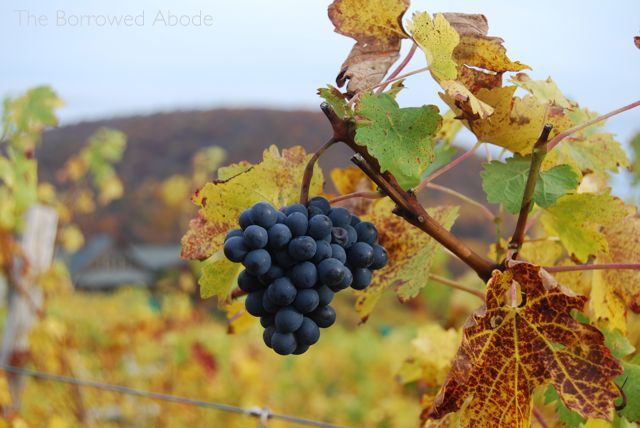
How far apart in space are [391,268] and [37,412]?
3604 mm

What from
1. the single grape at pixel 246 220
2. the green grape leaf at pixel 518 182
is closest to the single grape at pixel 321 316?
the single grape at pixel 246 220

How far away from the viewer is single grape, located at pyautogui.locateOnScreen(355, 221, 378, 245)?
68 cm

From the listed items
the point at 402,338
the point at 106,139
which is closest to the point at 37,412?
the point at 106,139

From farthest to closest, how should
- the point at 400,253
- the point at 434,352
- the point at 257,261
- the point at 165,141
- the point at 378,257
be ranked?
the point at 165,141 < the point at 434,352 < the point at 400,253 < the point at 378,257 < the point at 257,261

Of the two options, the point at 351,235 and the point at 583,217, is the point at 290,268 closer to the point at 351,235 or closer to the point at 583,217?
the point at 351,235

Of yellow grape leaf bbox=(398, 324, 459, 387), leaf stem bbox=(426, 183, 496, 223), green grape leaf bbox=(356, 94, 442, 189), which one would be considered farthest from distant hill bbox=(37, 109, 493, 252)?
green grape leaf bbox=(356, 94, 442, 189)

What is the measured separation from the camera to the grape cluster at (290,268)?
1.91ft

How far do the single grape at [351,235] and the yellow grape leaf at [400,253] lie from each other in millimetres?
A: 105

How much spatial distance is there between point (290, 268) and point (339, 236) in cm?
6

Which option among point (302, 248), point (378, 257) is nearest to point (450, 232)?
point (378, 257)

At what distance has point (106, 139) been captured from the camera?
4.86 meters

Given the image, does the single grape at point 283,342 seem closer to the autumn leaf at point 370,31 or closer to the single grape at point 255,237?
the single grape at point 255,237

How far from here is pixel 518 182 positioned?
0.69m

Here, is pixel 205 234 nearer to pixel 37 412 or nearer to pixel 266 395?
pixel 37 412
